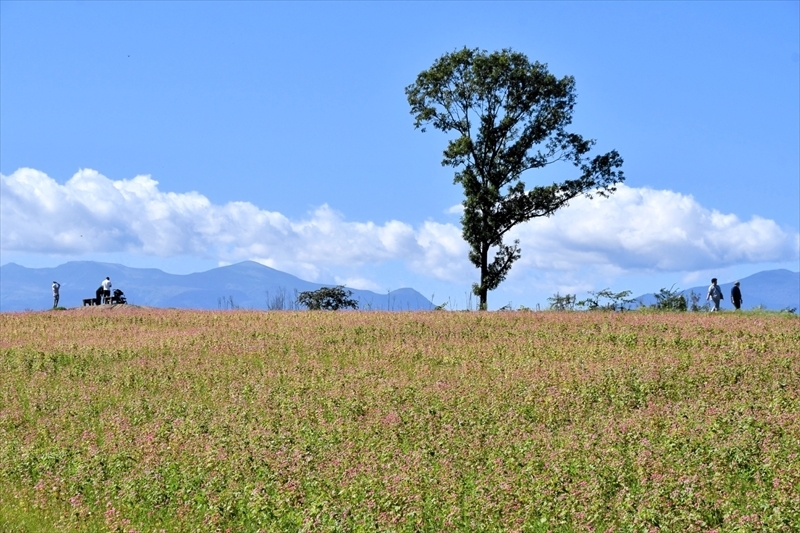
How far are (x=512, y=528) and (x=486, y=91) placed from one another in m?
39.3

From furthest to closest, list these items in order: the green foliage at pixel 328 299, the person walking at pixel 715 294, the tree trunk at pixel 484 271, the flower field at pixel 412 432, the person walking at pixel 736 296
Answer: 1. the green foliage at pixel 328 299
2. the tree trunk at pixel 484 271
3. the person walking at pixel 736 296
4. the person walking at pixel 715 294
5. the flower field at pixel 412 432

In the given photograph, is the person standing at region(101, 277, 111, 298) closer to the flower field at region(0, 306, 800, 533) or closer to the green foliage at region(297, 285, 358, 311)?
the green foliage at region(297, 285, 358, 311)

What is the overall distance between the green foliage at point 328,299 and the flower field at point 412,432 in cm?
2628

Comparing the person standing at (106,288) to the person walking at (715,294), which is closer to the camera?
the person walking at (715,294)

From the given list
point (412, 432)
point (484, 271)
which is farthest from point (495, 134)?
point (412, 432)

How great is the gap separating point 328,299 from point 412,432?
40510 mm

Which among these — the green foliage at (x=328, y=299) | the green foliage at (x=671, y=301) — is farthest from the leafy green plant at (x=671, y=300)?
the green foliage at (x=328, y=299)

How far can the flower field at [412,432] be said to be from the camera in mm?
9969

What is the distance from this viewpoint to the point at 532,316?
31.7m

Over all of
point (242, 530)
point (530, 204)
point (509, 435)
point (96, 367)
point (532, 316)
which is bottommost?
point (242, 530)

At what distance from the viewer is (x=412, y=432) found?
14.0m

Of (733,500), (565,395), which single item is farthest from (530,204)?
(733,500)

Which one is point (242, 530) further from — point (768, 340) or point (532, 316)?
point (532, 316)

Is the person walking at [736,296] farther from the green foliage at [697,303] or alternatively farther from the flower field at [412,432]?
the flower field at [412,432]
